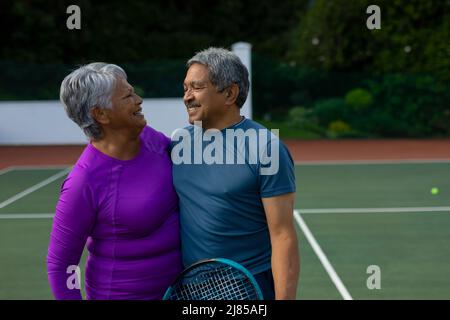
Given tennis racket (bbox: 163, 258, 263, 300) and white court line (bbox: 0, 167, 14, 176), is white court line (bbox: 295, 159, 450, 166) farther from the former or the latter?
tennis racket (bbox: 163, 258, 263, 300)

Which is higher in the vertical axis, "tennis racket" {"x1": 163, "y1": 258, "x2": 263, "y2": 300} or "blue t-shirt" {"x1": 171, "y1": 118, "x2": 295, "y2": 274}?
"blue t-shirt" {"x1": 171, "y1": 118, "x2": 295, "y2": 274}

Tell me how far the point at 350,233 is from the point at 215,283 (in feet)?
22.5

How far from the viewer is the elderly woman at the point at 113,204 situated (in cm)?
299

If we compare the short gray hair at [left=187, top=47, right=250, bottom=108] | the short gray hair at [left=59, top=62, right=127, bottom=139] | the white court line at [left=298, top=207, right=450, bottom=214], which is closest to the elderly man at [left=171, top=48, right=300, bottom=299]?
the short gray hair at [left=187, top=47, right=250, bottom=108]

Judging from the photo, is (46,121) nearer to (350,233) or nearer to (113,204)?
(350,233)

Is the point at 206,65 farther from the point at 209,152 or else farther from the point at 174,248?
the point at 174,248

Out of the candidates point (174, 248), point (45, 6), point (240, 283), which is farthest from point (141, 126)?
point (45, 6)

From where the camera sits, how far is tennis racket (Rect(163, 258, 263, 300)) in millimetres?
2818

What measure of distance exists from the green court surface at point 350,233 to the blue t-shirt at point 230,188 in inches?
152

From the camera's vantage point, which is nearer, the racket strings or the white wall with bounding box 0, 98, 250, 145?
the racket strings

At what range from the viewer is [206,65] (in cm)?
302

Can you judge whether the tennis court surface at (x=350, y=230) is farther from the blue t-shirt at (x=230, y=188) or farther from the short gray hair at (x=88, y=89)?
the short gray hair at (x=88, y=89)

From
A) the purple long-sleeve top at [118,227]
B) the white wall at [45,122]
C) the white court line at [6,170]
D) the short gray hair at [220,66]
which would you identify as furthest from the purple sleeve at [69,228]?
the white wall at [45,122]
